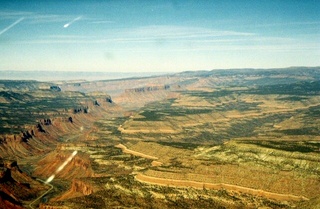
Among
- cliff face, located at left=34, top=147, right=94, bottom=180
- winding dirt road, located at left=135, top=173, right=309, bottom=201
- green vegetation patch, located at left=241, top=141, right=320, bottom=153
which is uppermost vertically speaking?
green vegetation patch, located at left=241, top=141, right=320, bottom=153

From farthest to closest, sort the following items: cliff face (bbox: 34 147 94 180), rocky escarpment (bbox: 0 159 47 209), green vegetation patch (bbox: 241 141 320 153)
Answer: cliff face (bbox: 34 147 94 180), green vegetation patch (bbox: 241 141 320 153), rocky escarpment (bbox: 0 159 47 209)

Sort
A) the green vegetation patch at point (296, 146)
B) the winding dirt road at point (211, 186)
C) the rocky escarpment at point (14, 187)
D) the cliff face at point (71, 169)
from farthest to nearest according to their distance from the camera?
the cliff face at point (71, 169) < the green vegetation patch at point (296, 146) < the rocky escarpment at point (14, 187) < the winding dirt road at point (211, 186)

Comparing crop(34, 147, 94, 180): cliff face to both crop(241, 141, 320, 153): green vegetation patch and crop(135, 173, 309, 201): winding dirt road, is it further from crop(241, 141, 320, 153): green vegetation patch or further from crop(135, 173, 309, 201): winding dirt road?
crop(241, 141, 320, 153): green vegetation patch

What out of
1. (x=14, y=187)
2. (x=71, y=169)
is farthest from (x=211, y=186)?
(x=71, y=169)

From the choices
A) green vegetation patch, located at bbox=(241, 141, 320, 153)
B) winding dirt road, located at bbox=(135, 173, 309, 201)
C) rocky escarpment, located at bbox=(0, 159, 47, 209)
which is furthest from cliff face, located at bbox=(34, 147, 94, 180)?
green vegetation patch, located at bbox=(241, 141, 320, 153)

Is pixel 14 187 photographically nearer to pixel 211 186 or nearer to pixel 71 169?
pixel 71 169

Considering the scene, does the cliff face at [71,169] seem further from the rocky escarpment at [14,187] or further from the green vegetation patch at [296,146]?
the green vegetation patch at [296,146]

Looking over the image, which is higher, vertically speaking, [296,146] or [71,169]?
[296,146]

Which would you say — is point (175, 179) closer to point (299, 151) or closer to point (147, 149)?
point (299, 151)

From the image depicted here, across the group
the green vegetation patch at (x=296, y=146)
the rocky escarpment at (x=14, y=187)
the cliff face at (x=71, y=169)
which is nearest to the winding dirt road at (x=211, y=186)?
the green vegetation patch at (x=296, y=146)

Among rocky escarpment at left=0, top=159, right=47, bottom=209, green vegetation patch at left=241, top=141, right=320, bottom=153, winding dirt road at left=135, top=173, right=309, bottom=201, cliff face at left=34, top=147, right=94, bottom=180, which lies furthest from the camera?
cliff face at left=34, top=147, right=94, bottom=180

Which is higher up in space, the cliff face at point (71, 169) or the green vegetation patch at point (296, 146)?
the green vegetation patch at point (296, 146)

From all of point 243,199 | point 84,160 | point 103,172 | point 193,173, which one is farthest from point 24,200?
point 243,199
